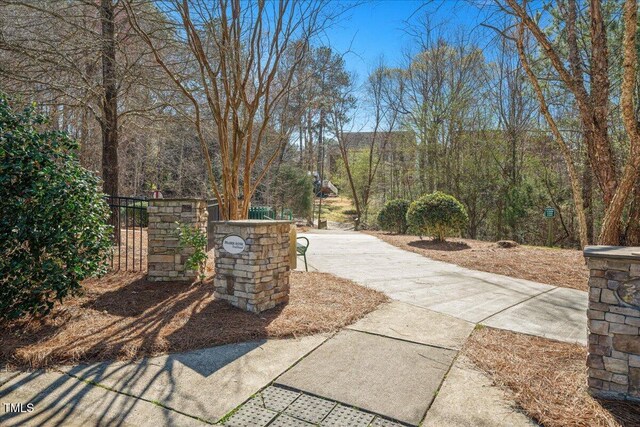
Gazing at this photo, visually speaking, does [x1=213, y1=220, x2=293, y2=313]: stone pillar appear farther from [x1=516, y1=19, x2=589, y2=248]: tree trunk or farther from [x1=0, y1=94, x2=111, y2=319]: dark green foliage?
[x1=516, y1=19, x2=589, y2=248]: tree trunk

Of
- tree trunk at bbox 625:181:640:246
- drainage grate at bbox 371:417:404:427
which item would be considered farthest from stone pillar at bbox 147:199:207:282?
tree trunk at bbox 625:181:640:246

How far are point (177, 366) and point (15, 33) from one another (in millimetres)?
5740

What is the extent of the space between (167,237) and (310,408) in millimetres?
3173

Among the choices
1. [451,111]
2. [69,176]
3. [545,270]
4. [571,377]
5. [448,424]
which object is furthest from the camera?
[451,111]

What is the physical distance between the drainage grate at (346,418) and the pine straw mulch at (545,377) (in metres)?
0.92

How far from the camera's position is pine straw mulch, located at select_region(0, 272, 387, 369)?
268cm

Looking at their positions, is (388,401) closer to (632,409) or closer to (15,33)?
(632,409)

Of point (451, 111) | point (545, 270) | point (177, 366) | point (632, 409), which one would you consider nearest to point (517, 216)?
point (451, 111)

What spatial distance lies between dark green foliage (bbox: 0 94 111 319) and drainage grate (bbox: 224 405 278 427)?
215 centimetres

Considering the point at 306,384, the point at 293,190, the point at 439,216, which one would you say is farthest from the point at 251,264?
the point at 293,190

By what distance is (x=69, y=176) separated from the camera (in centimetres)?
325

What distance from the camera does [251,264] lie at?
3.51m

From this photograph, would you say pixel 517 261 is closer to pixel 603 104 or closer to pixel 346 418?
pixel 603 104

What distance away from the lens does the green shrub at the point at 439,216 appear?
906 cm
